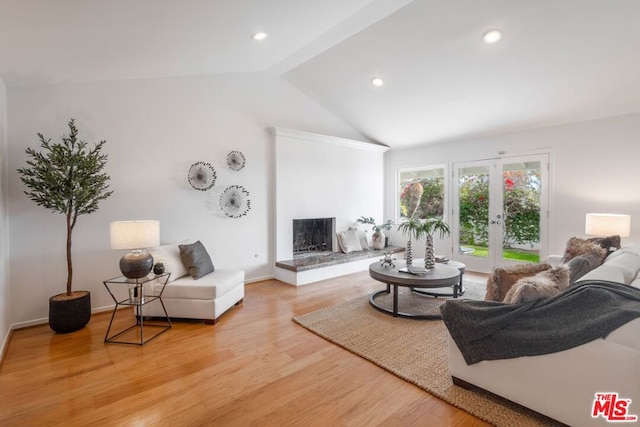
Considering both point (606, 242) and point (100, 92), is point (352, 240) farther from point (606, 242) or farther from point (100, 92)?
point (100, 92)

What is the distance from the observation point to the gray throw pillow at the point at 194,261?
137 inches

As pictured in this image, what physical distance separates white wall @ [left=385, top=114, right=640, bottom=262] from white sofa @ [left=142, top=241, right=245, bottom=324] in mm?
4867

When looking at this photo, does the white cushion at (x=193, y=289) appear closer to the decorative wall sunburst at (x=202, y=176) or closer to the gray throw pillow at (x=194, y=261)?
the gray throw pillow at (x=194, y=261)

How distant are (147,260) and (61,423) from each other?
139cm

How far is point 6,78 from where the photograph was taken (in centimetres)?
293

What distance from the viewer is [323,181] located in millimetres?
5641

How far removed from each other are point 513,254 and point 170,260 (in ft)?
17.1

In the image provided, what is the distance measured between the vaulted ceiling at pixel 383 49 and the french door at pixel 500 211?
0.69 metres

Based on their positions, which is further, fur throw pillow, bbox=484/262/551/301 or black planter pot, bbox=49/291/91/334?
black planter pot, bbox=49/291/91/334

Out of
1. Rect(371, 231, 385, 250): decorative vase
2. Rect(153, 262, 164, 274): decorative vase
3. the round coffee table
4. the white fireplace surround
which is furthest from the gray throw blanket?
Rect(371, 231, 385, 250): decorative vase

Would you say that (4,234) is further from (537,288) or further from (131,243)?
(537,288)

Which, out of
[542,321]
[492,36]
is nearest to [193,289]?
Answer: [542,321]

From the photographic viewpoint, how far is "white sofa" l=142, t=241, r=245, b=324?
3.24 metres

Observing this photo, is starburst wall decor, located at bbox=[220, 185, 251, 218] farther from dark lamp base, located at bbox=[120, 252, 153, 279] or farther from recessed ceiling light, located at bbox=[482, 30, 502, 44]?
recessed ceiling light, located at bbox=[482, 30, 502, 44]
